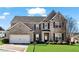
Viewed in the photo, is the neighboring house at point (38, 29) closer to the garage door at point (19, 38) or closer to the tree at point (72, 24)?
the garage door at point (19, 38)

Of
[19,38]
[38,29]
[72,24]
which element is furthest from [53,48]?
[19,38]

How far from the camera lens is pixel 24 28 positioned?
113 feet

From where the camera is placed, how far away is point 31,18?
113 feet

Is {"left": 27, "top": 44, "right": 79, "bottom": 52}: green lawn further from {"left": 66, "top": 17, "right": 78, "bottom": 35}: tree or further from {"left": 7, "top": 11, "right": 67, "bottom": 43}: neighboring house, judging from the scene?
{"left": 66, "top": 17, "right": 78, "bottom": 35}: tree

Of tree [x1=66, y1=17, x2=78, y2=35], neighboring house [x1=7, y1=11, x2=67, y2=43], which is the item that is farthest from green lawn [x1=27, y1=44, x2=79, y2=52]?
tree [x1=66, y1=17, x2=78, y2=35]

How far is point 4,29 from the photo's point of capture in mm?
34406

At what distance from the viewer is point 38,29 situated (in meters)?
34.6

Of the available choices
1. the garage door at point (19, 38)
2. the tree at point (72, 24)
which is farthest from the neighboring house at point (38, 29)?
the tree at point (72, 24)

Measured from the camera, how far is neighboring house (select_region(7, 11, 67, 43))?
3444 cm

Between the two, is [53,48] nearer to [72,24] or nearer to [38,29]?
[38,29]
